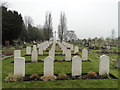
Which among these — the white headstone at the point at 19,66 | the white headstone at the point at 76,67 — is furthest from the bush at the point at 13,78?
the white headstone at the point at 76,67

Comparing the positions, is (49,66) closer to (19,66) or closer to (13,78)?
(19,66)

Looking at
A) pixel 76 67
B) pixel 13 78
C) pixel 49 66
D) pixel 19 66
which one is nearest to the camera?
pixel 13 78

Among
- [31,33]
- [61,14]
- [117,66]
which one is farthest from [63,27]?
[117,66]

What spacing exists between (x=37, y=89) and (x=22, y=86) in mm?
742

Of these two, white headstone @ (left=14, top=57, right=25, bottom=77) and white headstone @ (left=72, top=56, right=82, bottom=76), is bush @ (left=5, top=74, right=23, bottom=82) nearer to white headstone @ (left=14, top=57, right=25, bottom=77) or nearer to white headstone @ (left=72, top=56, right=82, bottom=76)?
white headstone @ (left=14, top=57, right=25, bottom=77)

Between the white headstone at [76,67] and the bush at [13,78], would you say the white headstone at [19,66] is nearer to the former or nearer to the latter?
the bush at [13,78]

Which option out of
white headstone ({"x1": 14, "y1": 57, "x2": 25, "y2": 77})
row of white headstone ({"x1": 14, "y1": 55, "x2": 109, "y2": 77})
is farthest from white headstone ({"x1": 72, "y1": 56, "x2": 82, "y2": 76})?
white headstone ({"x1": 14, "y1": 57, "x2": 25, "y2": 77})

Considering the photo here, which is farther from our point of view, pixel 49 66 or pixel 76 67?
pixel 76 67

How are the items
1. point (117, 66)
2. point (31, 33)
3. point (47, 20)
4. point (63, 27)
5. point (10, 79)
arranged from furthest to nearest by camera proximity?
point (31, 33)
point (47, 20)
point (63, 27)
point (117, 66)
point (10, 79)

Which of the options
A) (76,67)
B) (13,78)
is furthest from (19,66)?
(76,67)

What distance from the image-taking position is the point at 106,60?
6.35 metres

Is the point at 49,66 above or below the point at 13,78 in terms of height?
above

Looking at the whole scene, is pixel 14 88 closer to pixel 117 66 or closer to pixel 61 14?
pixel 117 66

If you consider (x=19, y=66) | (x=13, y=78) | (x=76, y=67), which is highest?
(x=19, y=66)
